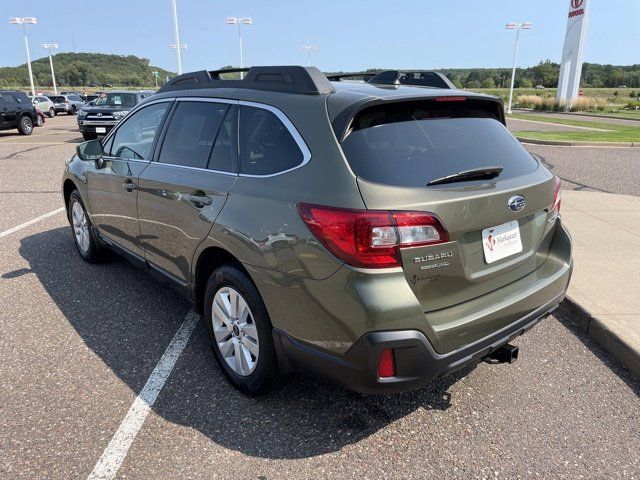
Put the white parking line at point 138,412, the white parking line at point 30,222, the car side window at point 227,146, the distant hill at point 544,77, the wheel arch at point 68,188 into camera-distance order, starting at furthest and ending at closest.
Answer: the distant hill at point 544,77
the white parking line at point 30,222
the wheel arch at point 68,188
the car side window at point 227,146
the white parking line at point 138,412

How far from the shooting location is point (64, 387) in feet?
10.3

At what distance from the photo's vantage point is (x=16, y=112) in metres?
20.8

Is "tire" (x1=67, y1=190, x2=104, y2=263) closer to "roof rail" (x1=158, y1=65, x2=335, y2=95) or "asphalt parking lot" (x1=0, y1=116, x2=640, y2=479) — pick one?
"asphalt parking lot" (x1=0, y1=116, x2=640, y2=479)

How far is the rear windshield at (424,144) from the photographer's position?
2.38m

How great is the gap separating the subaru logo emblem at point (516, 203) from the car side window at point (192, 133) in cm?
179

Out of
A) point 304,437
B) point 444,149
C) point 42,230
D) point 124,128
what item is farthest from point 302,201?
point 42,230

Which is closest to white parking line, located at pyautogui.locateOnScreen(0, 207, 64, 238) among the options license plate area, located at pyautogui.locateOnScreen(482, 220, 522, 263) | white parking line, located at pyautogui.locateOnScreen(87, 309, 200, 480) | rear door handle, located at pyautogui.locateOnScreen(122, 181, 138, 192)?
rear door handle, located at pyautogui.locateOnScreen(122, 181, 138, 192)

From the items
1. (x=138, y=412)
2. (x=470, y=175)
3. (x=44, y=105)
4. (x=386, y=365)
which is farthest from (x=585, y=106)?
(x=138, y=412)

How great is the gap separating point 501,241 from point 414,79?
5.12ft

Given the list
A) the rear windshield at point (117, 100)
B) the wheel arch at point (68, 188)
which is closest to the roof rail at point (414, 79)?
the wheel arch at point (68, 188)

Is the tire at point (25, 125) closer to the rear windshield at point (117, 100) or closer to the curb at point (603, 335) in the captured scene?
the rear windshield at point (117, 100)

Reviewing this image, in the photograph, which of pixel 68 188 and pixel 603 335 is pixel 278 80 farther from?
pixel 68 188

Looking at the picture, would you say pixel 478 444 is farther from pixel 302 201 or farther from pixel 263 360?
pixel 302 201

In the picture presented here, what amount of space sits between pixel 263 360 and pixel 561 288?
5.96 feet
